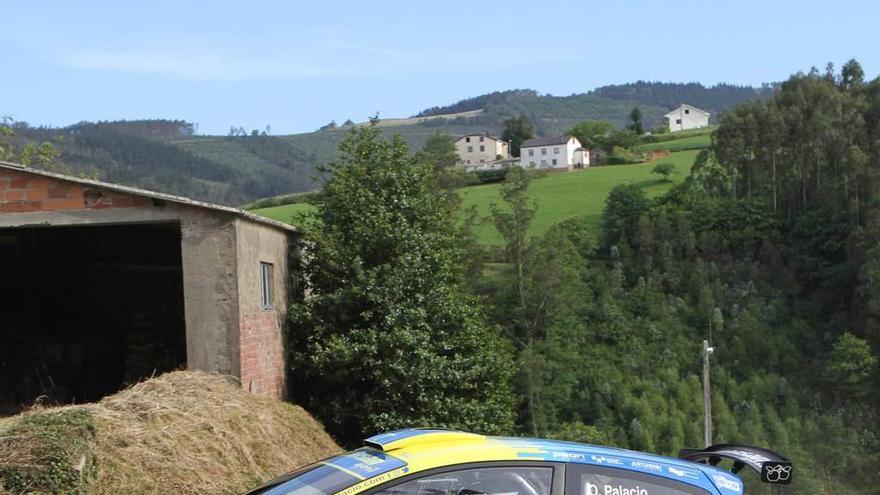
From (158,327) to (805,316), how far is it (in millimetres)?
49284

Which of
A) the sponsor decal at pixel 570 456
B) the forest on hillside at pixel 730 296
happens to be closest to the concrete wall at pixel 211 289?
the sponsor decal at pixel 570 456

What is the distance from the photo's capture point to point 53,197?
1521 cm

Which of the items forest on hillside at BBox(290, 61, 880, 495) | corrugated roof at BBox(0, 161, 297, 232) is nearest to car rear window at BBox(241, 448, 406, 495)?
corrugated roof at BBox(0, 161, 297, 232)

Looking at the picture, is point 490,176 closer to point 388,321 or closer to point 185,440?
point 388,321

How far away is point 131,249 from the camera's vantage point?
20.3 metres

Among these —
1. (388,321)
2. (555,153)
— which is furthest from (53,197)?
(555,153)

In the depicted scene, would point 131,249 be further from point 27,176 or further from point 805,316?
point 805,316

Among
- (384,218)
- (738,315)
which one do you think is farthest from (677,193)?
(384,218)

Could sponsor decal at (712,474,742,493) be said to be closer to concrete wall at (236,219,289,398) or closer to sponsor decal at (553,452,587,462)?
sponsor decal at (553,452,587,462)

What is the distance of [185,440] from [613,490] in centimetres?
647

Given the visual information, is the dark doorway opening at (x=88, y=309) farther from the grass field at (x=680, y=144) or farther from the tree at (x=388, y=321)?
the grass field at (x=680, y=144)

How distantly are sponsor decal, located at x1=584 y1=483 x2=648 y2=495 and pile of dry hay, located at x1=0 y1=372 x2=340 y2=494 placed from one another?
5.30 meters

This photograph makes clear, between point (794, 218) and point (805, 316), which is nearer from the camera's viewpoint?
point (805, 316)

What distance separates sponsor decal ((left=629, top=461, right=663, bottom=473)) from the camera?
5688 mm
